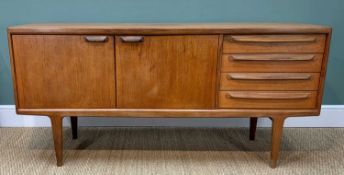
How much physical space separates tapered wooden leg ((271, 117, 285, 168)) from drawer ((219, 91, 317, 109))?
0.21ft

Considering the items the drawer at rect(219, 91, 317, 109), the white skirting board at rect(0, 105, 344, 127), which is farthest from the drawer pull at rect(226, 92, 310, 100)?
the white skirting board at rect(0, 105, 344, 127)

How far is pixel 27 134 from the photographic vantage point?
5.29 ft

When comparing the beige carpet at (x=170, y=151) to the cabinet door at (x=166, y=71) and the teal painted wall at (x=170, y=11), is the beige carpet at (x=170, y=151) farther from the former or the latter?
the teal painted wall at (x=170, y=11)

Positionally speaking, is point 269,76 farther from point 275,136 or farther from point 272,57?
point 275,136

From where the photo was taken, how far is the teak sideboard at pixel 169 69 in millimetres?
1089

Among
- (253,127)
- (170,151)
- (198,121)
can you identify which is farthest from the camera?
(198,121)

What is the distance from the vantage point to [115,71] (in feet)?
3.70

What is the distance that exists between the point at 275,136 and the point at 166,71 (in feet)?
1.76

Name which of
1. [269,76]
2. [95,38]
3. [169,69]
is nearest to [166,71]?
[169,69]

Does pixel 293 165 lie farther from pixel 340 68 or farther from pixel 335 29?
pixel 335 29

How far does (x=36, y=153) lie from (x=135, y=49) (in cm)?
74

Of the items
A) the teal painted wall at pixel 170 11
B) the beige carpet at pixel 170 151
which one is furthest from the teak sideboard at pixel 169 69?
the teal painted wall at pixel 170 11

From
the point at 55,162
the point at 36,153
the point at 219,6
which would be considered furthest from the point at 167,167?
the point at 219,6

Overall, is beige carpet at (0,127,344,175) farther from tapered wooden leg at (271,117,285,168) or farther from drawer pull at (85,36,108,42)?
Result: drawer pull at (85,36,108,42)
